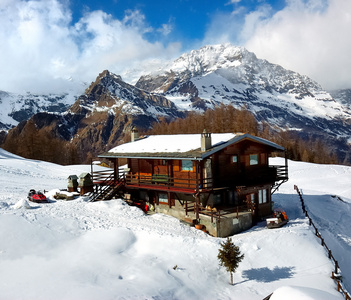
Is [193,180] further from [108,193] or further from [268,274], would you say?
[108,193]

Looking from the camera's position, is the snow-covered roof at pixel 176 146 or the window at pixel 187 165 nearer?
the snow-covered roof at pixel 176 146

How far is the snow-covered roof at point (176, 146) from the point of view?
2336cm

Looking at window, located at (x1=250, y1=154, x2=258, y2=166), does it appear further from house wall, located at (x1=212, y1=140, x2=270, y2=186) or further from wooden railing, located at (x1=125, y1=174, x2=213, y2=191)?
wooden railing, located at (x1=125, y1=174, x2=213, y2=191)

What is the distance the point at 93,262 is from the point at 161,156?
10282mm

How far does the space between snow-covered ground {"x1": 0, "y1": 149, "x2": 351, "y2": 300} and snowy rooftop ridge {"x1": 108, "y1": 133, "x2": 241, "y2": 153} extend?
16.9 feet

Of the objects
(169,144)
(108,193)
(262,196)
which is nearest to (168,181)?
(169,144)

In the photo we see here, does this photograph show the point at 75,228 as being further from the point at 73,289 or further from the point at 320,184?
the point at 320,184

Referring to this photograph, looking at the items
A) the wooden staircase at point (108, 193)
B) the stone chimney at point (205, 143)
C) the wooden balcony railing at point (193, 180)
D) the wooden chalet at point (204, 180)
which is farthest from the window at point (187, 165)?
the wooden staircase at point (108, 193)

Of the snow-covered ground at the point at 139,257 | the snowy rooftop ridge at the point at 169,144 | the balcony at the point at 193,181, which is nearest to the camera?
the snow-covered ground at the point at 139,257

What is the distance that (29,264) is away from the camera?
1533 cm

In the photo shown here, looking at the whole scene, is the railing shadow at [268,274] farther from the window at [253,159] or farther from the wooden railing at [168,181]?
the window at [253,159]

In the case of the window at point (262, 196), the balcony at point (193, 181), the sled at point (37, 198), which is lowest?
the window at point (262, 196)

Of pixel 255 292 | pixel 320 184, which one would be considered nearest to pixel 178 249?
pixel 255 292

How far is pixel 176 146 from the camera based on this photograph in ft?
84.8
